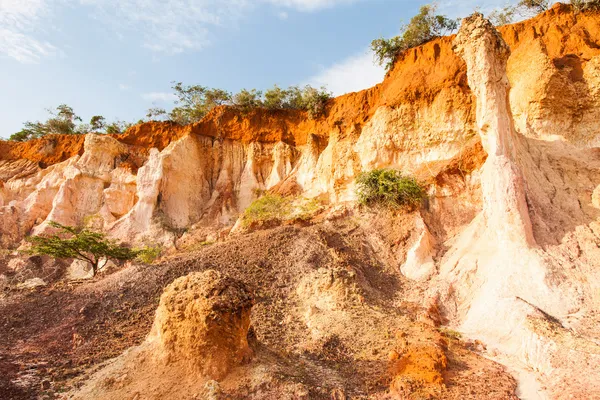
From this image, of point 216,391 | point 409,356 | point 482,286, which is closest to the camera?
point 216,391

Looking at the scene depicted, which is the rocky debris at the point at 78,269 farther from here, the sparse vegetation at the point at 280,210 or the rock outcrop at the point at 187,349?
the rock outcrop at the point at 187,349

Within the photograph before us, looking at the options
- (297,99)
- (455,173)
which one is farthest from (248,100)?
(455,173)

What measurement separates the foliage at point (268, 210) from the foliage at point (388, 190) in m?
3.65

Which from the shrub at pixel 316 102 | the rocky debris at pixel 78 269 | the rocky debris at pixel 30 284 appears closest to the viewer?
the rocky debris at pixel 30 284

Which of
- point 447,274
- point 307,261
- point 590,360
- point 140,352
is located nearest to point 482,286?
point 447,274

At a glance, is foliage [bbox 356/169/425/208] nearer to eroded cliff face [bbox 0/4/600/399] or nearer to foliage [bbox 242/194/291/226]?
eroded cliff face [bbox 0/4/600/399]

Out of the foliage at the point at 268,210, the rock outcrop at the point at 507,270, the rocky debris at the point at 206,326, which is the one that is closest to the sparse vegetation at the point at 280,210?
the foliage at the point at 268,210

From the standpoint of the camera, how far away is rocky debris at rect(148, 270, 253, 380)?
527cm

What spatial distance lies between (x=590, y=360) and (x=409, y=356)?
262 cm

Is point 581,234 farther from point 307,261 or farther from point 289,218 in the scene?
point 289,218

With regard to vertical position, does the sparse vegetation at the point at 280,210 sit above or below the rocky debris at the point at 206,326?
above

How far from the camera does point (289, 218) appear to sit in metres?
15.6

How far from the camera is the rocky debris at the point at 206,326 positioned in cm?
527

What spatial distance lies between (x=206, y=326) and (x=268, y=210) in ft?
36.3
